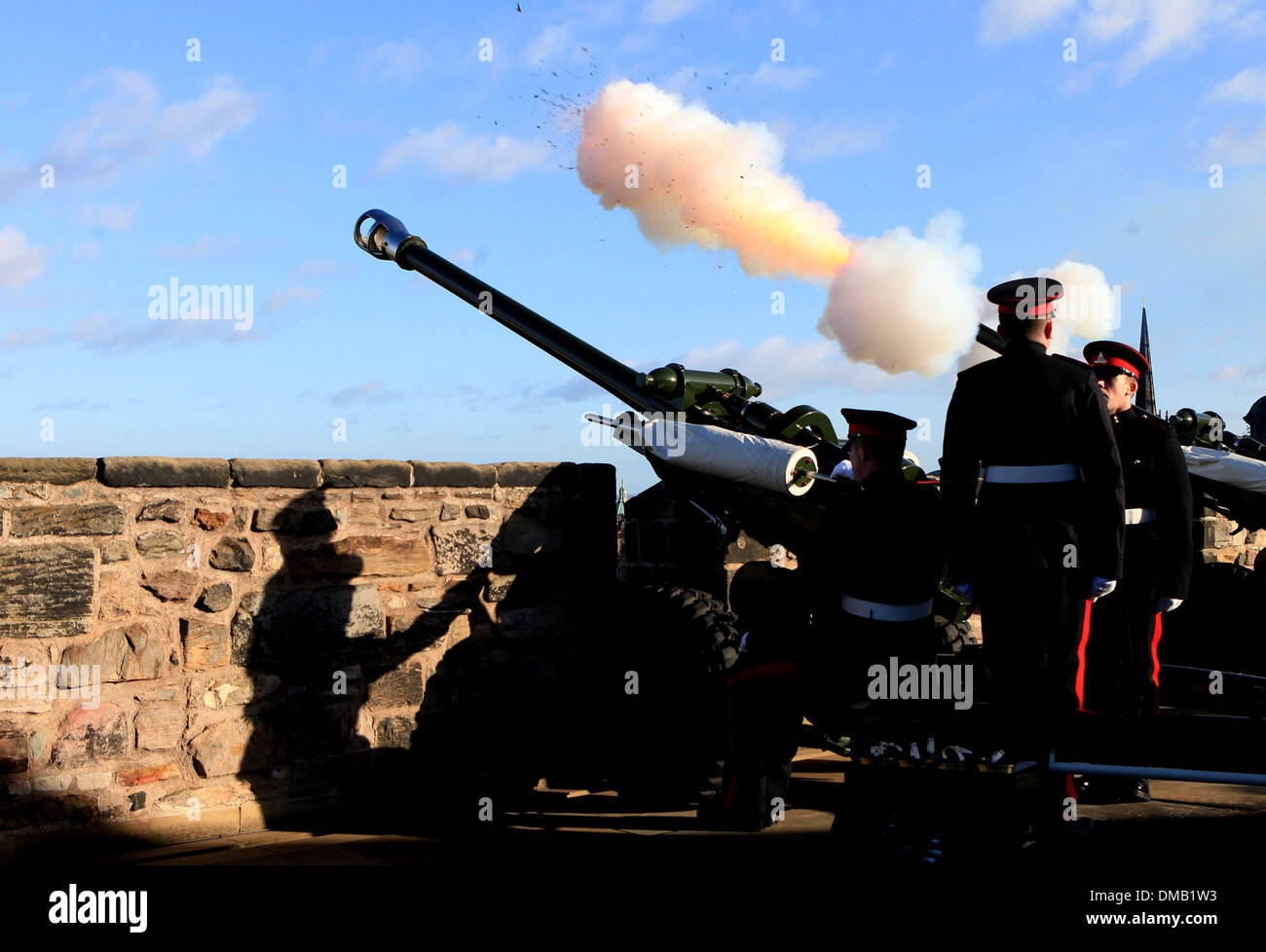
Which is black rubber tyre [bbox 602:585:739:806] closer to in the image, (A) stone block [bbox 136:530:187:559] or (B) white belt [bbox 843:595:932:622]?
(B) white belt [bbox 843:595:932:622]

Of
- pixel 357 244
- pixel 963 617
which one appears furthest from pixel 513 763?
pixel 357 244

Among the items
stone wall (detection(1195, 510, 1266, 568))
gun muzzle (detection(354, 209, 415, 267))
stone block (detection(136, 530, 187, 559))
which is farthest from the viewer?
stone wall (detection(1195, 510, 1266, 568))

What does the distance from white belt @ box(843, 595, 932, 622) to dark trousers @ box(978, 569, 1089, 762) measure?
0.23 metres

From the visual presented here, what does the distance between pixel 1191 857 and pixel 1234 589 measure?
137 inches

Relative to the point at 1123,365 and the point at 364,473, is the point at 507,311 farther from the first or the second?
the point at 1123,365

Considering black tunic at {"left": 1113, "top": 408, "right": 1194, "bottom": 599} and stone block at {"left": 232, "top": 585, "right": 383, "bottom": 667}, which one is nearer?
black tunic at {"left": 1113, "top": 408, "right": 1194, "bottom": 599}

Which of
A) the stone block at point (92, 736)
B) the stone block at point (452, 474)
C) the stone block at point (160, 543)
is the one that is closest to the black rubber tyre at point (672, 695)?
the stone block at point (452, 474)

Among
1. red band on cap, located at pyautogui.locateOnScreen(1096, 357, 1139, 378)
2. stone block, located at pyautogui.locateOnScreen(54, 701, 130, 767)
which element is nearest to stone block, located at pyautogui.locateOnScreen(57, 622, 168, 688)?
stone block, located at pyautogui.locateOnScreen(54, 701, 130, 767)

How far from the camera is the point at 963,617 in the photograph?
5.86 m

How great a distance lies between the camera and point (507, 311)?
23.6ft

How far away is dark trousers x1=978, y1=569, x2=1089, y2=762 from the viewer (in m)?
3.93

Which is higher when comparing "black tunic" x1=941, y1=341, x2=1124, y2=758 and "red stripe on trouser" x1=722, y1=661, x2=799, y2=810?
"black tunic" x1=941, y1=341, x2=1124, y2=758

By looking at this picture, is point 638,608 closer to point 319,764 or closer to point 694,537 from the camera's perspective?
point 694,537

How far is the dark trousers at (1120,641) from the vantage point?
495 centimetres
